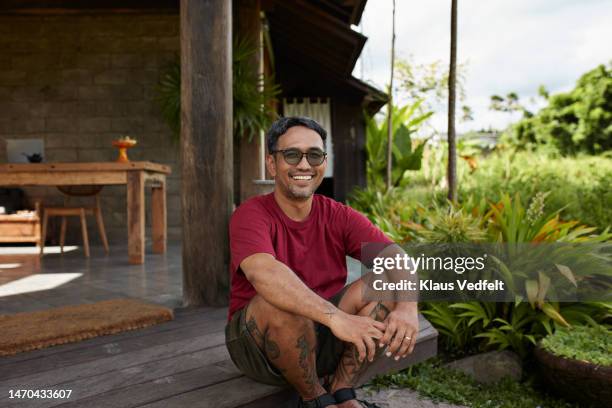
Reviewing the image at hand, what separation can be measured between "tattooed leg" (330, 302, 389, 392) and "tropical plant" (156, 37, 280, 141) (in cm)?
416

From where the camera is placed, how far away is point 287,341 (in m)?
1.69

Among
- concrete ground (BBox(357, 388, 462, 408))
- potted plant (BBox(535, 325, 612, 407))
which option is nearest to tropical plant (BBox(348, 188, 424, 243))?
potted plant (BBox(535, 325, 612, 407))

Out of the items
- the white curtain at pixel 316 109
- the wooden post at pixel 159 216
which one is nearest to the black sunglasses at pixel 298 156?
the wooden post at pixel 159 216

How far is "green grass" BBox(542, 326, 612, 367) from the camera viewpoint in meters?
2.54

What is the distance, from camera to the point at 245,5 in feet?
20.2

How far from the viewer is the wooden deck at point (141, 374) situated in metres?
1.73

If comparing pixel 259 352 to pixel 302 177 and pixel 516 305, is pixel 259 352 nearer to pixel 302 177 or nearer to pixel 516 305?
pixel 302 177

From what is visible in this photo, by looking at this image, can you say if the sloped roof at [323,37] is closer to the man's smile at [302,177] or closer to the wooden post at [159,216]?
the wooden post at [159,216]

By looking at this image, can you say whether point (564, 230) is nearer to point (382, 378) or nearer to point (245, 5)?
point (382, 378)

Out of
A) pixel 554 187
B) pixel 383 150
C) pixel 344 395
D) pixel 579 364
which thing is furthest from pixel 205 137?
pixel 383 150

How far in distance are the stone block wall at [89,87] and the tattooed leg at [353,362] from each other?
16.4 ft

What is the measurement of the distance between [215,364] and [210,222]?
0.93 metres

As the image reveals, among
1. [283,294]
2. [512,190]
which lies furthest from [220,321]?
[512,190]

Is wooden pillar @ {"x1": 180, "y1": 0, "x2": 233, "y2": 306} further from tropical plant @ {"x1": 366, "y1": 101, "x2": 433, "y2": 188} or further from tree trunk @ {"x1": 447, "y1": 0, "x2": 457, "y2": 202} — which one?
tropical plant @ {"x1": 366, "y1": 101, "x2": 433, "y2": 188}
